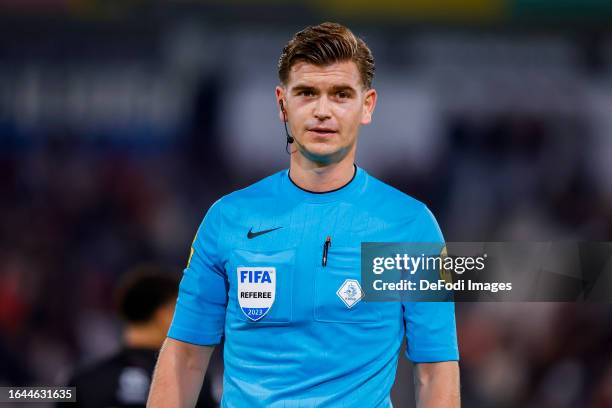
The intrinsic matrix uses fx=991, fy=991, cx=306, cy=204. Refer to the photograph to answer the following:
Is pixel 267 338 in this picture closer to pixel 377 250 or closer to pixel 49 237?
pixel 377 250

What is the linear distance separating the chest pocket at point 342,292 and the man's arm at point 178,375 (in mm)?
440

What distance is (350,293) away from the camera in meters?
2.86

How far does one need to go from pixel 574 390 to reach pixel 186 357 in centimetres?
600

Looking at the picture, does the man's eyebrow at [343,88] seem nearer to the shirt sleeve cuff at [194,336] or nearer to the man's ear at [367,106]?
the man's ear at [367,106]

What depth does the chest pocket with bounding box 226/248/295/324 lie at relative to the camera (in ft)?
9.37

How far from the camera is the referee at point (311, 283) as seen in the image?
2812mm

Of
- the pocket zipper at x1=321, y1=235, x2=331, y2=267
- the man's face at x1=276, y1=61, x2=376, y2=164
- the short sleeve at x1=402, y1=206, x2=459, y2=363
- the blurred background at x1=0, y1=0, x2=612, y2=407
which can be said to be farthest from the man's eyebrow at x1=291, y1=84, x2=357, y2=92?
the blurred background at x1=0, y1=0, x2=612, y2=407

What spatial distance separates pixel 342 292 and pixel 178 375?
1.88ft

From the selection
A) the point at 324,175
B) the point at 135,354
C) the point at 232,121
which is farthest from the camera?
the point at 232,121

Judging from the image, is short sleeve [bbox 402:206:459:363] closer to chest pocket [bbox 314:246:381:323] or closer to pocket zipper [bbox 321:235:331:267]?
chest pocket [bbox 314:246:381:323]

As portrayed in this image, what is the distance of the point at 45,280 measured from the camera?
30.4 feet

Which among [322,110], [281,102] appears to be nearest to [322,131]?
[322,110]

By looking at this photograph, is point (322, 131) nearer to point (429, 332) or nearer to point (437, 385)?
point (429, 332)

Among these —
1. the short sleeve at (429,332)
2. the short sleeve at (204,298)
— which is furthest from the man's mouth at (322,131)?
the short sleeve at (429,332)
